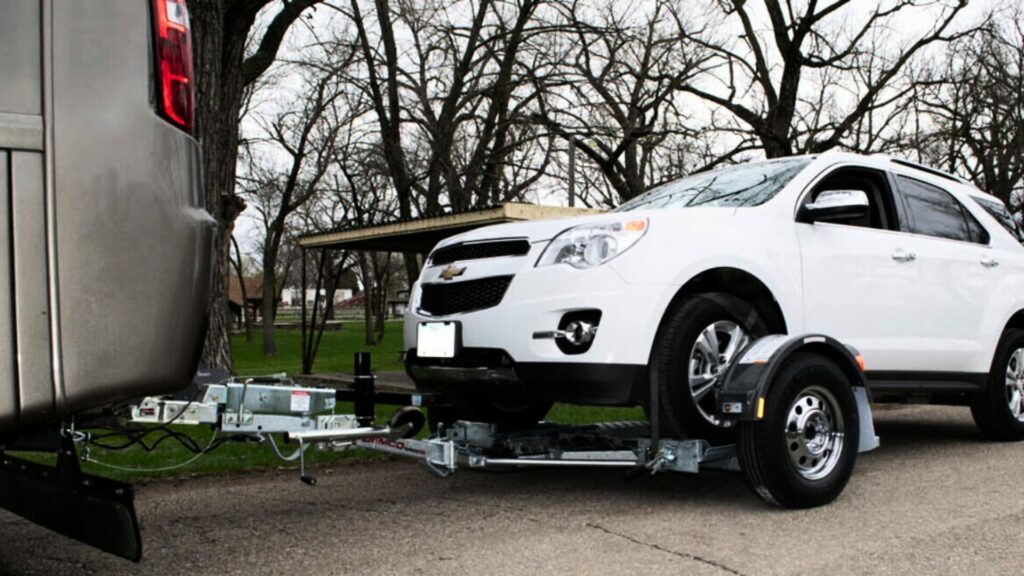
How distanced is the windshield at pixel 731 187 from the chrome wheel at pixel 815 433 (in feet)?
3.90

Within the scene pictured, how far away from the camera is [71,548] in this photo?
4266 mm

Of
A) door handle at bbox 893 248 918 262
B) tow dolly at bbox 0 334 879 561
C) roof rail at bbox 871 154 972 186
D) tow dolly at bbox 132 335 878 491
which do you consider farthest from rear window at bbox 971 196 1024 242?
tow dolly at bbox 132 335 878 491

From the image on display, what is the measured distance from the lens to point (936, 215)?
655 cm

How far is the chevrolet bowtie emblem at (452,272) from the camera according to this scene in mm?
5266

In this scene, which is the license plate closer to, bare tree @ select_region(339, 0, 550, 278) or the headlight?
the headlight

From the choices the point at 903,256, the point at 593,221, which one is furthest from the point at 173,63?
the point at 903,256

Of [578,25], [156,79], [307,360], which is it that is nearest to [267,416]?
[156,79]

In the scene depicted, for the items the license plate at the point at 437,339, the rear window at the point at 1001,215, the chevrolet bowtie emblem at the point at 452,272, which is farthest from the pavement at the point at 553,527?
the rear window at the point at 1001,215

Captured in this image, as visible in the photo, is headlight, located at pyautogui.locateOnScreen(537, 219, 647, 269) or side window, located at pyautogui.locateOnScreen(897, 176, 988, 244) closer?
headlight, located at pyautogui.locateOnScreen(537, 219, 647, 269)

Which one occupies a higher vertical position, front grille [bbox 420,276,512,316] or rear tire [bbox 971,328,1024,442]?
front grille [bbox 420,276,512,316]

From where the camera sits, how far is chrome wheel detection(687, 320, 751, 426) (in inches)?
191

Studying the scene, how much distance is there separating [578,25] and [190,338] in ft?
57.6

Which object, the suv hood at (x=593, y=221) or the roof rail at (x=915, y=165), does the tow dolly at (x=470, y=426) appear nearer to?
the suv hood at (x=593, y=221)

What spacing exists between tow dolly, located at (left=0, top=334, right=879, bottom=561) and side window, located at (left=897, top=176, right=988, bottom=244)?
147 centimetres
